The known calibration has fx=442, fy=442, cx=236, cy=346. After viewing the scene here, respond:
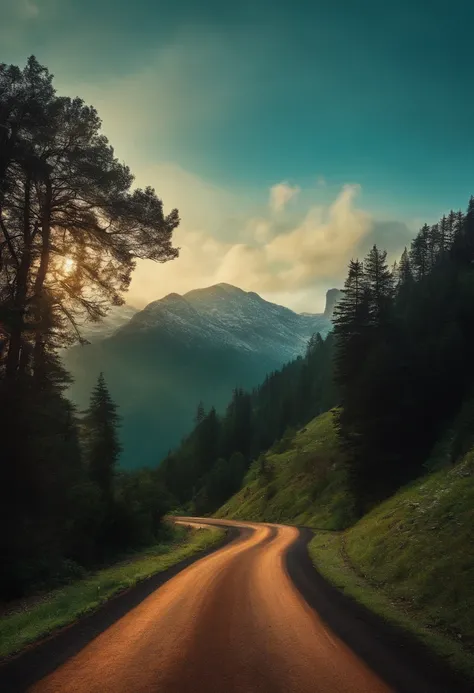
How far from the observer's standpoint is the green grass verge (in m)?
9.55

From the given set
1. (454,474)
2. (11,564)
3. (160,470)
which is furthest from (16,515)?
(160,470)

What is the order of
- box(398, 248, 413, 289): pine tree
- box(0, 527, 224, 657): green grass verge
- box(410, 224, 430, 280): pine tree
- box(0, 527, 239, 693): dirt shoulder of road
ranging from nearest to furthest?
box(0, 527, 239, 693): dirt shoulder of road
box(0, 527, 224, 657): green grass verge
box(398, 248, 413, 289): pine tree
box(410, 224, 430, 280): pine tree

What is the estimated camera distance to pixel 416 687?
679 cm

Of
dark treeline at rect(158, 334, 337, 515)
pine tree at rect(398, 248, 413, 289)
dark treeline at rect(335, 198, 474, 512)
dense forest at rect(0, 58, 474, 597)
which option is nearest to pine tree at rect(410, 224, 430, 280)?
pine tree at rect(398, 248, 413, 289)

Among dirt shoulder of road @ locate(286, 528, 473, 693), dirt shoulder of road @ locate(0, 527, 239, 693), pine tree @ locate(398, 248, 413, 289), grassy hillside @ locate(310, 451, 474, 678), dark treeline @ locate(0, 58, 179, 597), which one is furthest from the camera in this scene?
pine tree @ locate(398, 248, 413, 289)

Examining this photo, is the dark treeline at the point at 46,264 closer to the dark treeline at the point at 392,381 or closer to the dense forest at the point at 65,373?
the dense forest at the point at 65,373

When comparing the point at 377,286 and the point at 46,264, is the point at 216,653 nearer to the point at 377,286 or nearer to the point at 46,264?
the point at 46,264

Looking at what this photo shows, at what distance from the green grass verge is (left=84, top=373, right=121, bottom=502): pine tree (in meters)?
11.3

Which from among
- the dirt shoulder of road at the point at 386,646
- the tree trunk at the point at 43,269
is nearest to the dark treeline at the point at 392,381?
the dirt shoulder of road at the point at 386,646

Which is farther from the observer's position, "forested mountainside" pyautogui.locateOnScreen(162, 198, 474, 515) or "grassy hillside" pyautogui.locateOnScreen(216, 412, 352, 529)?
"grassy hillside" pyautogui.locateOnScreen(216, 412, 352, 529)

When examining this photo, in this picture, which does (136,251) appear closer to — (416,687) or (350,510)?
(416,687)

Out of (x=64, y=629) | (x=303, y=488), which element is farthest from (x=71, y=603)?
(x=303, y=488)

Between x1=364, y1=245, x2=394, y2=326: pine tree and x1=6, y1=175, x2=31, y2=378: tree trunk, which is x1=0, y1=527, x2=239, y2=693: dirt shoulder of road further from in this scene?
x1=364, y1=245, x2=394, y2=326: pine tree

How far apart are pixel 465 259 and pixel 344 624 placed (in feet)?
260
